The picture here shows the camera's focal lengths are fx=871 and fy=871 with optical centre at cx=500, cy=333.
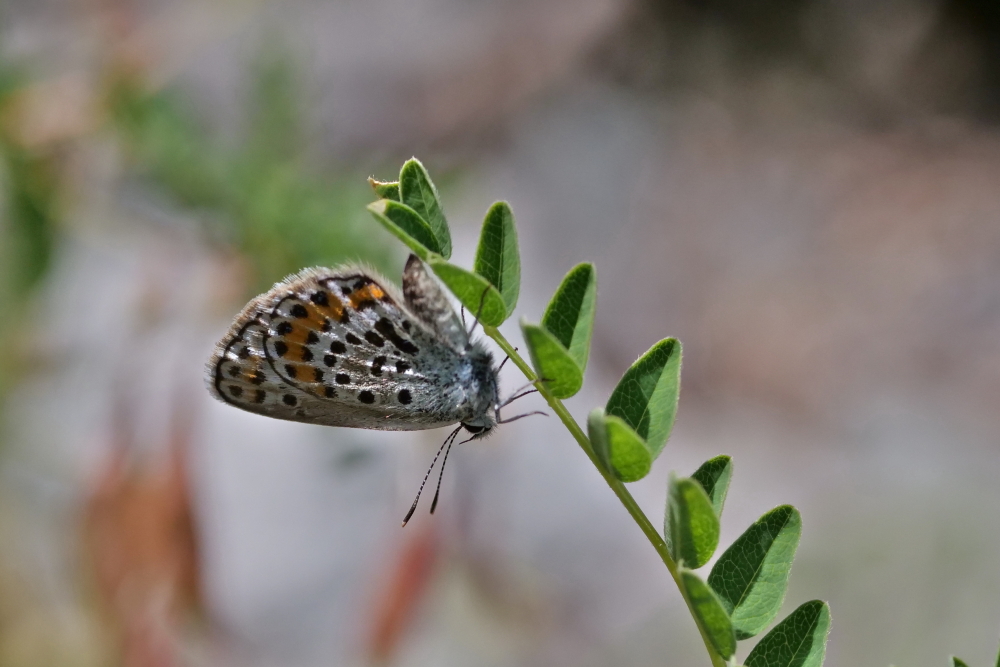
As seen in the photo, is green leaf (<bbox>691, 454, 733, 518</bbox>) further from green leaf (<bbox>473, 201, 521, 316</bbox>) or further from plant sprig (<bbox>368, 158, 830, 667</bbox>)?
green leaf (<bbox>473, 201, 521, 316</bbox>)

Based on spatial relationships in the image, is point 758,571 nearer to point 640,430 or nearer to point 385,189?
point 640,430

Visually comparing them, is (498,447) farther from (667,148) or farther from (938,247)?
(938,247)

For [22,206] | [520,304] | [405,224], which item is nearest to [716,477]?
[405,224]

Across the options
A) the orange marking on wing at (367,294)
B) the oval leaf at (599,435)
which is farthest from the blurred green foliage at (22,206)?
the oval leaf at (599,435)

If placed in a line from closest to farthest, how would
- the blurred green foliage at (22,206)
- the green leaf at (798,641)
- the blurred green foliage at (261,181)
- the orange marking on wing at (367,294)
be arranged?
the green leaf at (798,641), the orange marking on wing at (367,294), the blurred green foliage at (261,181), the blurred green foliage at (22,206)

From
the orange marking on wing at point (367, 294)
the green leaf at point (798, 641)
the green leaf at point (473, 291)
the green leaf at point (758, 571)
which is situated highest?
the orange marking on wing at point (367, 294)

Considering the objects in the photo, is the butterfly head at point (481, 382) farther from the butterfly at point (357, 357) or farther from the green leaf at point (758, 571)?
the green leaf at point (758, 571)

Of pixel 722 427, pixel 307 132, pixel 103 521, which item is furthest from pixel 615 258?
pixel 103 521
